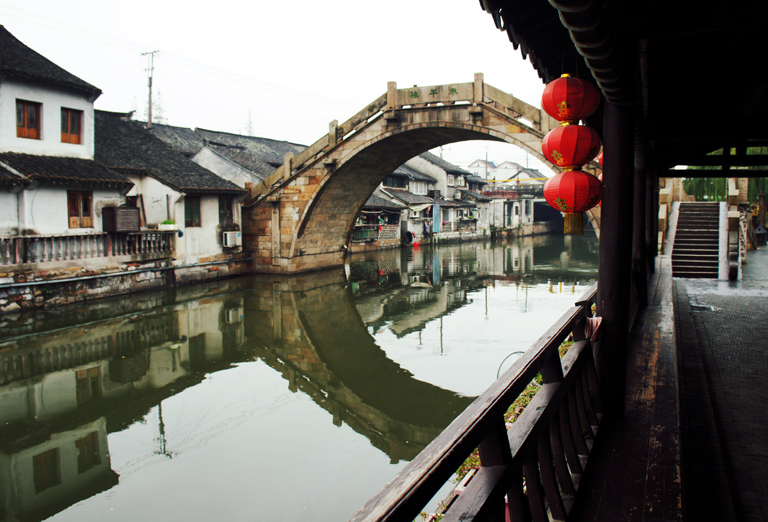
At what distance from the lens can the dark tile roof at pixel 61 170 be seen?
11.1 meters

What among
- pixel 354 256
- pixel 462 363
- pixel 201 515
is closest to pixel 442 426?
pixel 462 363

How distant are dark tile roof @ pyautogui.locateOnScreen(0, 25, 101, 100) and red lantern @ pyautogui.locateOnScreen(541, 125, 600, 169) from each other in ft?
39.5

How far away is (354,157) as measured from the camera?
1745 cm

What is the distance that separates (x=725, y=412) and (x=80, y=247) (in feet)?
42.0

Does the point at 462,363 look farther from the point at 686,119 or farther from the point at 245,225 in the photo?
the point at 245,225

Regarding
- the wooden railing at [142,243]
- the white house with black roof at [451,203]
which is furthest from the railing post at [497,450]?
the white house with black roof at [451,203]

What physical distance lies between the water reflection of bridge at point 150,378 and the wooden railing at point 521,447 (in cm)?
284

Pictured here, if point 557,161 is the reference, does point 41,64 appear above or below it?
above

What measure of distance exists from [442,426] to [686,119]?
4.91 meters

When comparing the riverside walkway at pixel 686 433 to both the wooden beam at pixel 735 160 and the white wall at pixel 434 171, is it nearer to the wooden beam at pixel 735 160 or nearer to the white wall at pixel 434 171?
the wooden beam at pixel 735 160

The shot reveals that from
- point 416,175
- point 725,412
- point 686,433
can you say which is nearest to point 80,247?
point 686,433

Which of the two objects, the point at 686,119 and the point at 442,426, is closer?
the point at 442,426

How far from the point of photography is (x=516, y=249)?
3030 centimetres

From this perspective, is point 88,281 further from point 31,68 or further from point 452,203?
point 452,203
